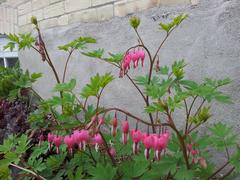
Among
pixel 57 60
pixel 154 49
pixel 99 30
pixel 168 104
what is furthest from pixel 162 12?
pixel 57 60

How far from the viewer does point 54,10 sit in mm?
3596

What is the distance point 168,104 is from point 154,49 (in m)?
1.28

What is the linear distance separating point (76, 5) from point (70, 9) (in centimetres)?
11

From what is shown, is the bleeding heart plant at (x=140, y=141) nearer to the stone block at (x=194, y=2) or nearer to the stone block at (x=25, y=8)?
the stone block at (x=194, y=2)

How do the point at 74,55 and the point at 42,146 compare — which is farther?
the point at 74,55

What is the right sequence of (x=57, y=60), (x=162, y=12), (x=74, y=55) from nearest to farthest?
(x=162, y=12) < (x=74, y=55) < (x=57, y=60)

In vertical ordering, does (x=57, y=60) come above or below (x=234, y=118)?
above

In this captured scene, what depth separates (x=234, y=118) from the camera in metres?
2.03

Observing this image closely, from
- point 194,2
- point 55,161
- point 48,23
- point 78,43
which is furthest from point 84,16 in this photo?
point 55,161

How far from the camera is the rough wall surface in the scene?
201cm

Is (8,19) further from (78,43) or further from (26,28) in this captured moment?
(78,43)

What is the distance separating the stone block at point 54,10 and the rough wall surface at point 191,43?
38 cm

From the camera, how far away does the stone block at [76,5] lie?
3131 millimetres

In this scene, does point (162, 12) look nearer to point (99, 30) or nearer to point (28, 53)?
point (99, 30)
